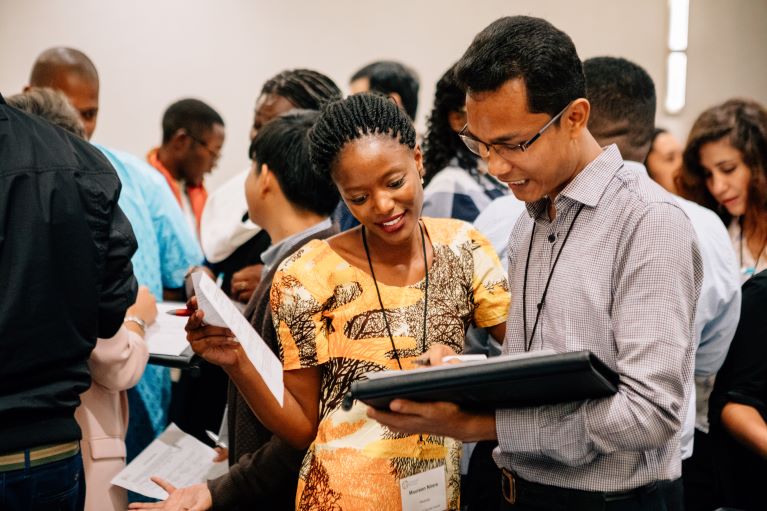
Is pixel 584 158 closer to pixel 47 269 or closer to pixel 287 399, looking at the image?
pixel 287 399

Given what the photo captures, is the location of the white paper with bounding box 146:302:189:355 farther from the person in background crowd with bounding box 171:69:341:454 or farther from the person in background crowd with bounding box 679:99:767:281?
the person in background crowd with bounding box 679:99:767:281

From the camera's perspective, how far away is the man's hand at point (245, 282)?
2.44 metres

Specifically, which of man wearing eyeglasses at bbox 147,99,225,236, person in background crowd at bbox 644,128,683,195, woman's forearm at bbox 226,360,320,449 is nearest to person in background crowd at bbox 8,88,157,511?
woman's forearm at bbox 226,360,320,449

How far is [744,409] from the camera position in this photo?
189 cm

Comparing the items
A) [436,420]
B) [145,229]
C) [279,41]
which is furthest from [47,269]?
[279,41]

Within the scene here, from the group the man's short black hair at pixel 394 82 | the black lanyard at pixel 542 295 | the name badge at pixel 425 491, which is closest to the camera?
the black lanyard at pixel 542 295

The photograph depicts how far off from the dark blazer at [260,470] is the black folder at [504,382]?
546 millimetres

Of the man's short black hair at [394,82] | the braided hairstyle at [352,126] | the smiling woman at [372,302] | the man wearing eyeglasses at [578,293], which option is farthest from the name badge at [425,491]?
A: the man's short black hair at [394,82]

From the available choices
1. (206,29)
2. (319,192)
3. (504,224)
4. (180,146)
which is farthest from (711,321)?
(206,29)

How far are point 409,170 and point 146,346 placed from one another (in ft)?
2.78

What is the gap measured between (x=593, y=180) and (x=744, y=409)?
36.7 inches

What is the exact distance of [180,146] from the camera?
4.46 metres

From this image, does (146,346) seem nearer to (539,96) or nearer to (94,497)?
(94,497)

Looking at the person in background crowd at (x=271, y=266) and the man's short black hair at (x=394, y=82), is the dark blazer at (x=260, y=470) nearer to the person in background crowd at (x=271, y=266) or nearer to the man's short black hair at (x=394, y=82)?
the person in background crowd at (x=271, y=266)
